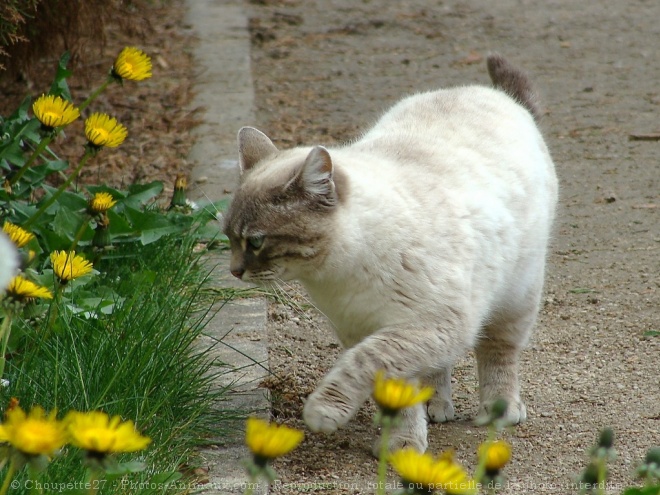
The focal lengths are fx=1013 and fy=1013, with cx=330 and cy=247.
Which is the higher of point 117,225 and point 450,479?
point 450,479

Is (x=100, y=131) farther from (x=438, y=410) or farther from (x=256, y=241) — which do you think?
(x=438, y=410)

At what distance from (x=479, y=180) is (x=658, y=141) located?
11.9 ft

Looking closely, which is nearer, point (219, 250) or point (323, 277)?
point (323, 277)

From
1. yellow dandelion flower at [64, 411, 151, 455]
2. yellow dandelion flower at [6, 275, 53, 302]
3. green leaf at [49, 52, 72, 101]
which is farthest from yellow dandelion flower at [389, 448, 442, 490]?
green leaf at [49, 52, 72, 101]

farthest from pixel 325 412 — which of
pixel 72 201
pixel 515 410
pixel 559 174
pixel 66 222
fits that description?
pixel 559 174

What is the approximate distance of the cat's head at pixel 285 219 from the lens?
3436mm

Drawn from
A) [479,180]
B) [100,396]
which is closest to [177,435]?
[100,396]

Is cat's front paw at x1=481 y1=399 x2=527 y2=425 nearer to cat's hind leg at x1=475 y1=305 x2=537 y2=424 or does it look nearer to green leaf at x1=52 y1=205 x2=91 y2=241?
cat's hind leg at x1=475 y1=305 x2=537 y2=424

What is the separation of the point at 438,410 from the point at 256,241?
1029 millimetres

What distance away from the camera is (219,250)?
5125 millimetres

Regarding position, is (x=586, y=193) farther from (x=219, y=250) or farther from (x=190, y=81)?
(x=190, y=81)

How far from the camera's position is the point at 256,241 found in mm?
3533

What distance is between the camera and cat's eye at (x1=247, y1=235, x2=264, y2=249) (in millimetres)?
3523

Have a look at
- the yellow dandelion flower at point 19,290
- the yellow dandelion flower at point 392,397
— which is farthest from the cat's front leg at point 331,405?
the yellow dandelion flower at point 392,397
